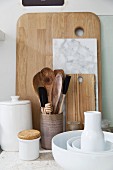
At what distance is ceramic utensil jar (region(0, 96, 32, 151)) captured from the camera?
0.68 m

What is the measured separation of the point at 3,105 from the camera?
2.23 feet

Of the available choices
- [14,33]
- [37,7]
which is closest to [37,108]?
[14,33]

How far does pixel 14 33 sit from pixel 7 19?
0.07 m

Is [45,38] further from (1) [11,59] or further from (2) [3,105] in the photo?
(2) [3,105]

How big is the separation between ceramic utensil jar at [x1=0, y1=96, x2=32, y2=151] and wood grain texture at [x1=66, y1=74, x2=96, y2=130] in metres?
0.19

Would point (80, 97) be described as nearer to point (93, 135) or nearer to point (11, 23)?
point (93, 135)

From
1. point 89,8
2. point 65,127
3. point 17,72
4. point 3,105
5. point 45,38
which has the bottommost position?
point 65,127

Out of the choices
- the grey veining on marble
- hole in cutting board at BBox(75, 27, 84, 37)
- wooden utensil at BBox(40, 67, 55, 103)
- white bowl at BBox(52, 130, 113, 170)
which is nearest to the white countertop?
white bowl at BBox(52, 130, 113, 170)

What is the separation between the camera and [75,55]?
0.81m

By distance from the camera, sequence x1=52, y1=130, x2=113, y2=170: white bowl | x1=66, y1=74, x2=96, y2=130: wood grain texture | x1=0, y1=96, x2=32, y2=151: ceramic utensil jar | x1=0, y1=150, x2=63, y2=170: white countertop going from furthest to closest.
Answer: x1=66, y1=74, x2=96, y2=130: wood grain texture → x1=0, y1=96, x2=32, y2=151: ceramic utensil jar → x1=0, y1=150, x2=63, y2=170: white countertop → x1=52, y1=130, x2=113, y2=170: white bowl

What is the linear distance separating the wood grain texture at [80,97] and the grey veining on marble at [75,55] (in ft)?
0.12

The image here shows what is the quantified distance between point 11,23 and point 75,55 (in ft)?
1.05

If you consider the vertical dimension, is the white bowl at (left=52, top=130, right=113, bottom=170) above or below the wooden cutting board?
below

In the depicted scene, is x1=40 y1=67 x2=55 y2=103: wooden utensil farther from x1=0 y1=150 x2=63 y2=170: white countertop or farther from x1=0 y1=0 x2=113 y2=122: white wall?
x1=0 y1=150 x2=63 y2=170: white countertop
